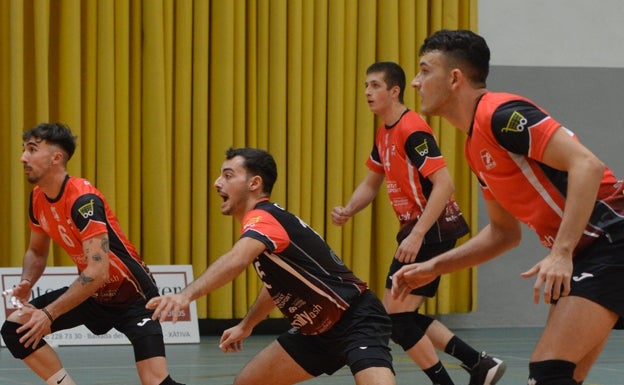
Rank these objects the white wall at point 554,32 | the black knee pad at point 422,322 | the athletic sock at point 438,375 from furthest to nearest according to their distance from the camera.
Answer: the white wall at point 554,32 < the black knee pad at point 422,322 < the athletic sock at point 438,375

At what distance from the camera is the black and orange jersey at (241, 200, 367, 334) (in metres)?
4.59

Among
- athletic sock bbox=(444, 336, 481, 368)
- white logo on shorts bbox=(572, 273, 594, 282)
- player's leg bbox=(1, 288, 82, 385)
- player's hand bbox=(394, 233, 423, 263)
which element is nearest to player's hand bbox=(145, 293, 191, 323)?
white logo on shorts bbox=(572, 273, 594, 282)

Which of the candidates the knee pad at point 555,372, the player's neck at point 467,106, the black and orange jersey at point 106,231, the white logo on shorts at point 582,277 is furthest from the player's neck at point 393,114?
the knee pad at point 555,372

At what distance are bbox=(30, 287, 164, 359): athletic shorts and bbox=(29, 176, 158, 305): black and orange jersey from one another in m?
0.05

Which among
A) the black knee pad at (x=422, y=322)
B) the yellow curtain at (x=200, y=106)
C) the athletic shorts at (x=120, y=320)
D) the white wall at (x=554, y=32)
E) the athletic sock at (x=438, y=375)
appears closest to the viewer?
the athletic shorts at (x=120, y=320)

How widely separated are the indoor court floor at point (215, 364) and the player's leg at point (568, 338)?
3.48m

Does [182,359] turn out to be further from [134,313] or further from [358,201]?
[134,313]

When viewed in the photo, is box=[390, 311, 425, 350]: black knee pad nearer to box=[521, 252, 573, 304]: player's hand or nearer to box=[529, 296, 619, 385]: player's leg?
box=[529, 296, 619, 385]: player's leg

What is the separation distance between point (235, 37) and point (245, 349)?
122 inches

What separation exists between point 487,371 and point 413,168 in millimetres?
1324

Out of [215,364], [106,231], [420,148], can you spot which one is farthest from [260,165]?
[215,364]

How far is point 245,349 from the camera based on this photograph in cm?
920

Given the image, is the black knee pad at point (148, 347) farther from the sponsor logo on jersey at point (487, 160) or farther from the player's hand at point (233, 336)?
the sponsor logo on jersey at point (487, 160)

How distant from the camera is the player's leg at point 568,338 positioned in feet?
11.5
